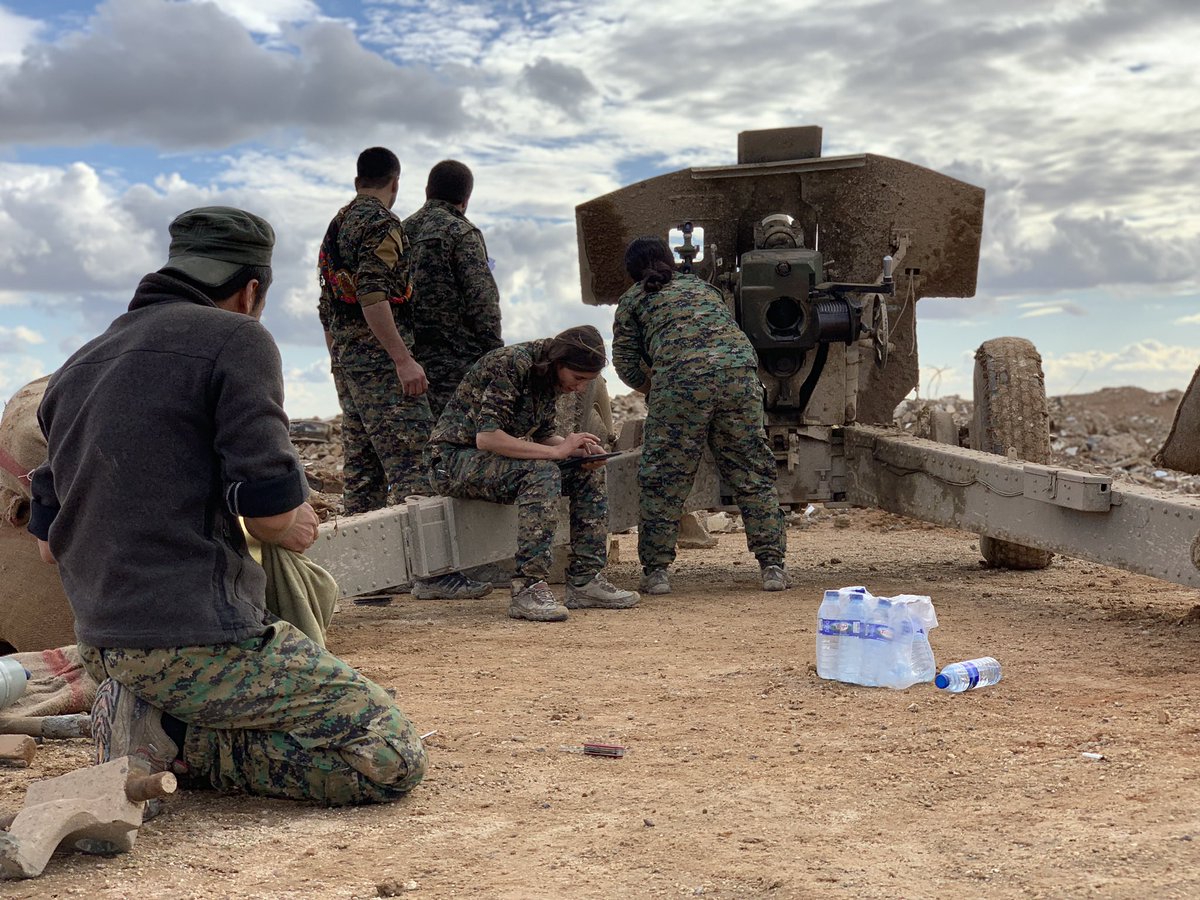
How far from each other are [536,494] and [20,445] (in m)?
2.19

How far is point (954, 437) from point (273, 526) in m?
6.47

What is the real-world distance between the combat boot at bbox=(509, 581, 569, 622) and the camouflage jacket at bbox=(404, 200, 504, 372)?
5.33 feet

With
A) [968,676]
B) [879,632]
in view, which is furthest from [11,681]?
[968,676]

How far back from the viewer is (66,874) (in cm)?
320

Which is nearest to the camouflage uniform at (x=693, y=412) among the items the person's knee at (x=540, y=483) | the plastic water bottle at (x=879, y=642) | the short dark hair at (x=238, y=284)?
the person's knee at (x=540, y=483)

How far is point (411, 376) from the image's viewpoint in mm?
7035

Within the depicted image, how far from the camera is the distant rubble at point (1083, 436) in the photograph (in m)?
12.5

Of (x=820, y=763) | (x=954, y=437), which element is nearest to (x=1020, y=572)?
(x=954, y=437)

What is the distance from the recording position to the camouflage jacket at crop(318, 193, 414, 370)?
691 cm

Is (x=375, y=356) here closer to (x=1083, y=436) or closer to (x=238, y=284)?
(x=238, y=284)

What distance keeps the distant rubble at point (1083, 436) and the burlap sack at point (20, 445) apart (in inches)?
111

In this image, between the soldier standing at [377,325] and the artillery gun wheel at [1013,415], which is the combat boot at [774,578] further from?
the soldier standing at [377,325]

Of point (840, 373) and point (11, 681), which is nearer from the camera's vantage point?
point (11, 681)

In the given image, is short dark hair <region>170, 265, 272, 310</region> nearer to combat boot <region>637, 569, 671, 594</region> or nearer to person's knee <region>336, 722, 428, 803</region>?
person's knee <region>336, 722, 428, 803</region>
